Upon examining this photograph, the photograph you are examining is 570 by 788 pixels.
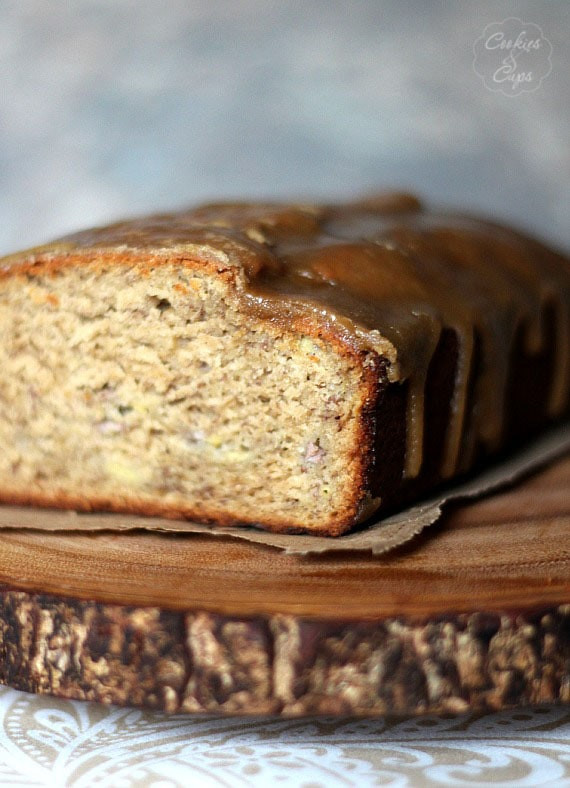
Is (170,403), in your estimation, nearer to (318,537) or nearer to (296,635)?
(318,537)

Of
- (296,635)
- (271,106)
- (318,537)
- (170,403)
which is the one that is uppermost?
(271,106)

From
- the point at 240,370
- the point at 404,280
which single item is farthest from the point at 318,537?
the point at 404,280

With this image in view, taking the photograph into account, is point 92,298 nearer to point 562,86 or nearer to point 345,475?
point 345,475

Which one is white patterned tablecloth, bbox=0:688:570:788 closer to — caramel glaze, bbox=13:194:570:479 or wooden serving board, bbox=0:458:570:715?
wooden serving board, bbox=0:458:570:715

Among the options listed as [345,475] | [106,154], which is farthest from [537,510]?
[106,154]

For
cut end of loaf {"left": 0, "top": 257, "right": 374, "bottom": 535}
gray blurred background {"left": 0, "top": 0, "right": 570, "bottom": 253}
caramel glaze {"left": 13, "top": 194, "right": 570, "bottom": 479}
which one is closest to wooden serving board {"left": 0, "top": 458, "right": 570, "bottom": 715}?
cut end of loaf {"left": 0, "top": 257, "right": 374, "bottom": 535}
